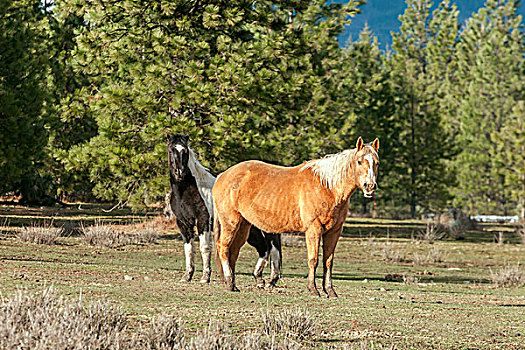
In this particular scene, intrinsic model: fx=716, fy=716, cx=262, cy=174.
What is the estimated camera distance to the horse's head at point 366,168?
10.1m

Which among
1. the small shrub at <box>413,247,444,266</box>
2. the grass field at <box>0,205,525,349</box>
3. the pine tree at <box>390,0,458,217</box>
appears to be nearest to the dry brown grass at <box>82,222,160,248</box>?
the grass field at <box>0,205,525,349</box>

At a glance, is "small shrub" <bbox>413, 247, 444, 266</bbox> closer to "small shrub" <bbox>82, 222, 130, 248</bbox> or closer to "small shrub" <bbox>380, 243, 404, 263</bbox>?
"small shrub" <bbox>380, 243, 404, 263</bbox>

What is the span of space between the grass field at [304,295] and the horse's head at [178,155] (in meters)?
1.91

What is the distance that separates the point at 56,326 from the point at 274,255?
6290mm

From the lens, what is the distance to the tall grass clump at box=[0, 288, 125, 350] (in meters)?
6.09

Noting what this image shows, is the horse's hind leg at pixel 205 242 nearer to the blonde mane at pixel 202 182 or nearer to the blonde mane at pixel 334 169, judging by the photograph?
the blonde mane at pixel 202 182

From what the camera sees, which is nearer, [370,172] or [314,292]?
[370,172]

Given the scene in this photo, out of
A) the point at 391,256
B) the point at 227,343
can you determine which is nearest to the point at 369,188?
the point at 227,343

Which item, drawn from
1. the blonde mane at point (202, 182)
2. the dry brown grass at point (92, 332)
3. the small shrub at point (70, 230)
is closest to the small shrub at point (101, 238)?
the small shrub at point (70, 230)

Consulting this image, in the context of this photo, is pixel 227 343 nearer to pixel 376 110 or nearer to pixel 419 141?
pixel 376 110

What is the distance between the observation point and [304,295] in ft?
36.0

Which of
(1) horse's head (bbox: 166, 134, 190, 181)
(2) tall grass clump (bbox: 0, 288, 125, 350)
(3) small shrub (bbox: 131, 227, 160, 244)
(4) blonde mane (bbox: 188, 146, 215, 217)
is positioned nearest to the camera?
(2) tall grass clump (bbox: 0, 288, 125, 350)

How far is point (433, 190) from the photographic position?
57.4m

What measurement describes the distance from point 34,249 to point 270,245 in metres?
6.86
